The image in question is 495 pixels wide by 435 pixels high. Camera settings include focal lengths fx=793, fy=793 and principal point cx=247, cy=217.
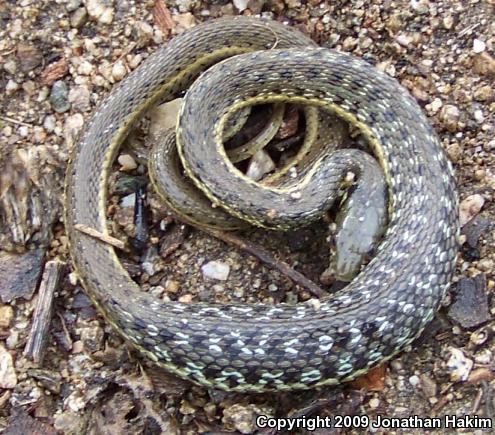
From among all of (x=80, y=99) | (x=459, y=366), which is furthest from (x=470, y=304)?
(x=80, y=99)

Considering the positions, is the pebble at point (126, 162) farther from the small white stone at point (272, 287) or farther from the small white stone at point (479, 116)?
the small white stone at point (479, 116)

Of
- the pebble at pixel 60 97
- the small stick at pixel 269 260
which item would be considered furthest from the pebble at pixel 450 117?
the pebble at pixel 60 97

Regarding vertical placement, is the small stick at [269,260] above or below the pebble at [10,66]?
below

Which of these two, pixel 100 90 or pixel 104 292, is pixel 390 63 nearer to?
pixel 100 90

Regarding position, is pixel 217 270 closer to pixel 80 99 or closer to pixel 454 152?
pixel 80 99

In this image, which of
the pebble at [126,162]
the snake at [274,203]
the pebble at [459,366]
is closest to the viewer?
the snake at [274,203]

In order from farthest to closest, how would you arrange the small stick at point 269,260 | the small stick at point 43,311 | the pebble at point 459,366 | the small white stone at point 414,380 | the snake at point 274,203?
the small stick at point 269,260 < the small stick at point 43,311 < the small white stone at point 414,380 < the pebble at point 459,366 < the snake at point 274,203
